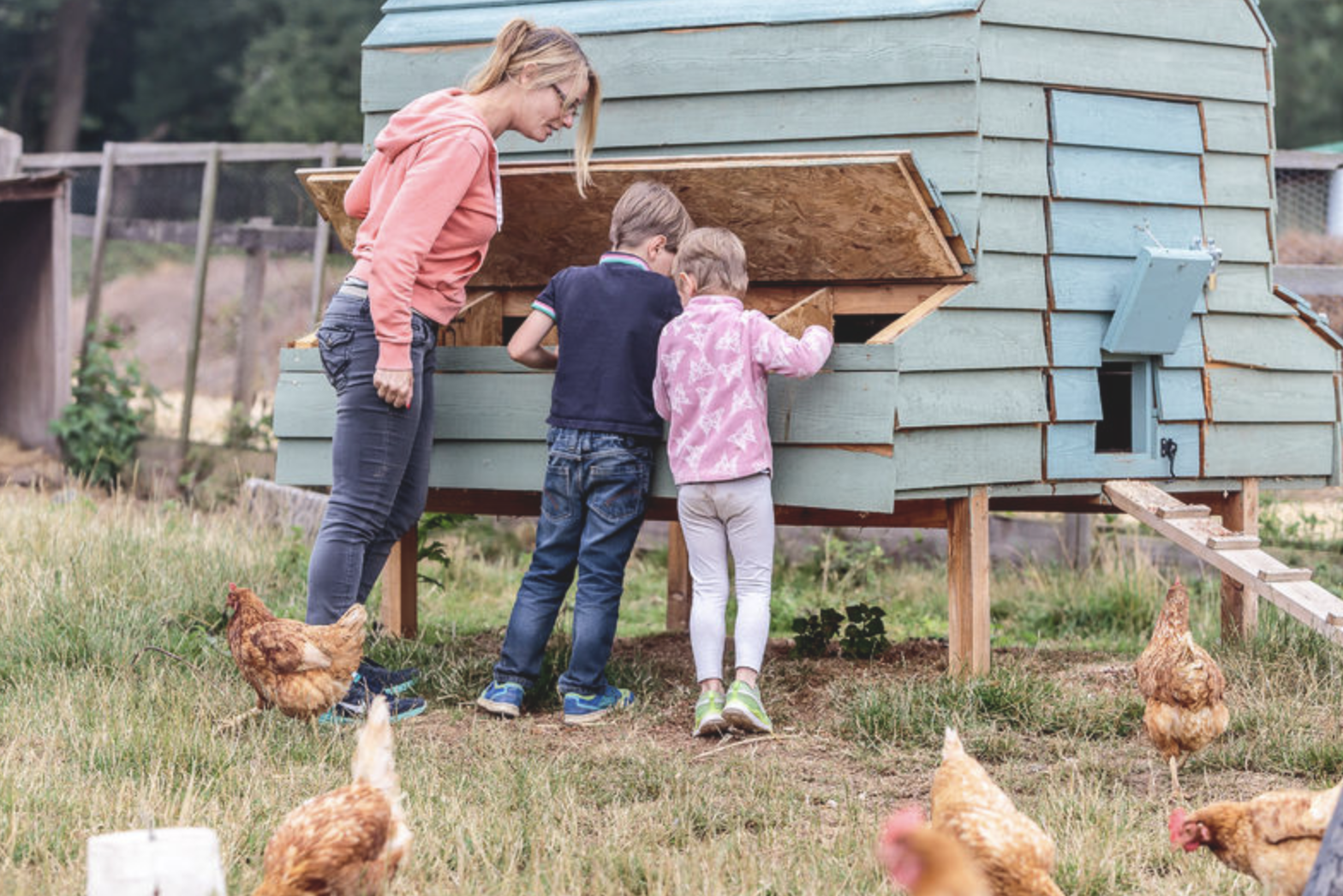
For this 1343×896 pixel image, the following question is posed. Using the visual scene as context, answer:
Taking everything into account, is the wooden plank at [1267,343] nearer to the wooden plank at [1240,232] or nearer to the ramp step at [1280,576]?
the wooden plank at [1240,232]

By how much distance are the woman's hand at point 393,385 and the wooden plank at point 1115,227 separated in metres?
2.26

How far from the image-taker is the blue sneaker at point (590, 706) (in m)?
4.77

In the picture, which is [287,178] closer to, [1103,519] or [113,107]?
[1103,519]

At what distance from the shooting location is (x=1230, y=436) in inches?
224

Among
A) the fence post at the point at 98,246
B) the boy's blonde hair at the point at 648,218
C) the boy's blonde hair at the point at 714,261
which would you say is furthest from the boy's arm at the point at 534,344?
the fence post at the point at 98,246

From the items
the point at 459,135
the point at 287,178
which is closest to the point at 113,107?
the point at 287,178

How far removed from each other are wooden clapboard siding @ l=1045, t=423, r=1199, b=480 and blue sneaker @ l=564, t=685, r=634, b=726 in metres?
1.67

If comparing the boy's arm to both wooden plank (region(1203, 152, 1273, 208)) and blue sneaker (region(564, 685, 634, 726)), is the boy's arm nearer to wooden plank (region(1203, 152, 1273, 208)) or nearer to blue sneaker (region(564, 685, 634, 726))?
blue sneaker (region(564, 685, 634, 726))

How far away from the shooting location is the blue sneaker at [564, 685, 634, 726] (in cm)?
477

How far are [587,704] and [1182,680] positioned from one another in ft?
5.89

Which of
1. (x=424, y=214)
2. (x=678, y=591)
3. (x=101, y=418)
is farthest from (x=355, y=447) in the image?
(x=101, y=418)

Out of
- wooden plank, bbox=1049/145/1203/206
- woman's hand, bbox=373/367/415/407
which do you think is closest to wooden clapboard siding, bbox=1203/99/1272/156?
wooden plank, bbox=1049/145/1203/206

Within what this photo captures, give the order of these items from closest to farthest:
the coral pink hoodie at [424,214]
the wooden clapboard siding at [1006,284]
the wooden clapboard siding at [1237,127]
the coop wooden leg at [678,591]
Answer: the coral pink hoodie at [424,214]
the wooden clapboard siding at [1006,284]
the wooden clapboard siding at [1237,127]
the coop wooden leg at [678,591]

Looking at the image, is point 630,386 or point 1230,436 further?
point 1230,436
